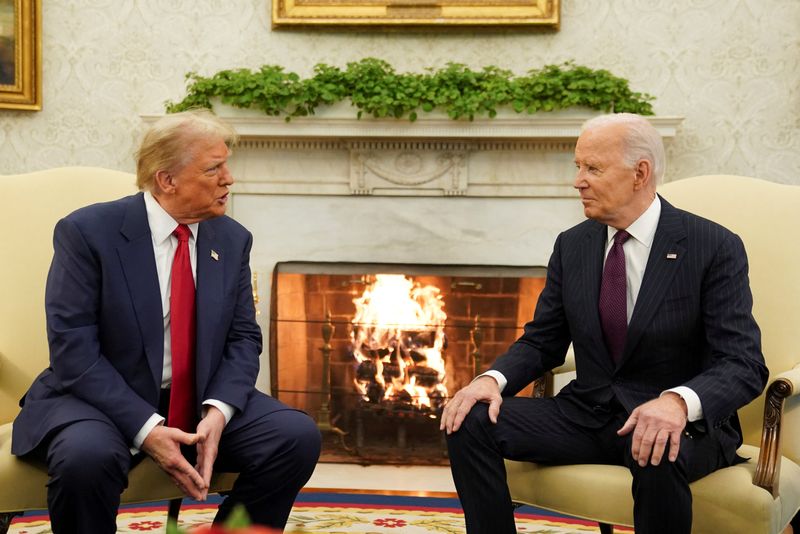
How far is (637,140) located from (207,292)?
4.07ft

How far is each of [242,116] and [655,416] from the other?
2.88 metres

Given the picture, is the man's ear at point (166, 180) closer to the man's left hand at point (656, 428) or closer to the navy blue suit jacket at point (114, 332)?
the navy blue suit jacket at point (114, 332)

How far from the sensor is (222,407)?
2.35 meters

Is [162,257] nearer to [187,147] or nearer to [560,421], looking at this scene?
[187,147]

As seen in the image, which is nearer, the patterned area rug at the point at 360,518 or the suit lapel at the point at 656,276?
the suit lapel at the point at 656,276

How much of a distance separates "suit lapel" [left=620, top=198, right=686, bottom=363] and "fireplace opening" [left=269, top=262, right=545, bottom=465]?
6.87 feet

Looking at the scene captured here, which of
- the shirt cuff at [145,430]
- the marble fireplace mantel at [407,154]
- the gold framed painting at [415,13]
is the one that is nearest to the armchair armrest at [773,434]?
the shirt cuff at [145,430]

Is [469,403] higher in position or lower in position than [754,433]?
higher

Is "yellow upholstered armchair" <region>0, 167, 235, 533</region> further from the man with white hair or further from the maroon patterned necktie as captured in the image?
the maroon patterned necktie

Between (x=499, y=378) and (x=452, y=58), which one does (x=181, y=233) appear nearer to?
(x=499, y=378)

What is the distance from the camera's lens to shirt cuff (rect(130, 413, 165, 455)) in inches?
86.4

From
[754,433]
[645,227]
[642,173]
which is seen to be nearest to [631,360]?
[645,227]

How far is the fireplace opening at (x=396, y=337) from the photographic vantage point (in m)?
4.51

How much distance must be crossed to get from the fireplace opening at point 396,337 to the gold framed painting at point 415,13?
1.24m
